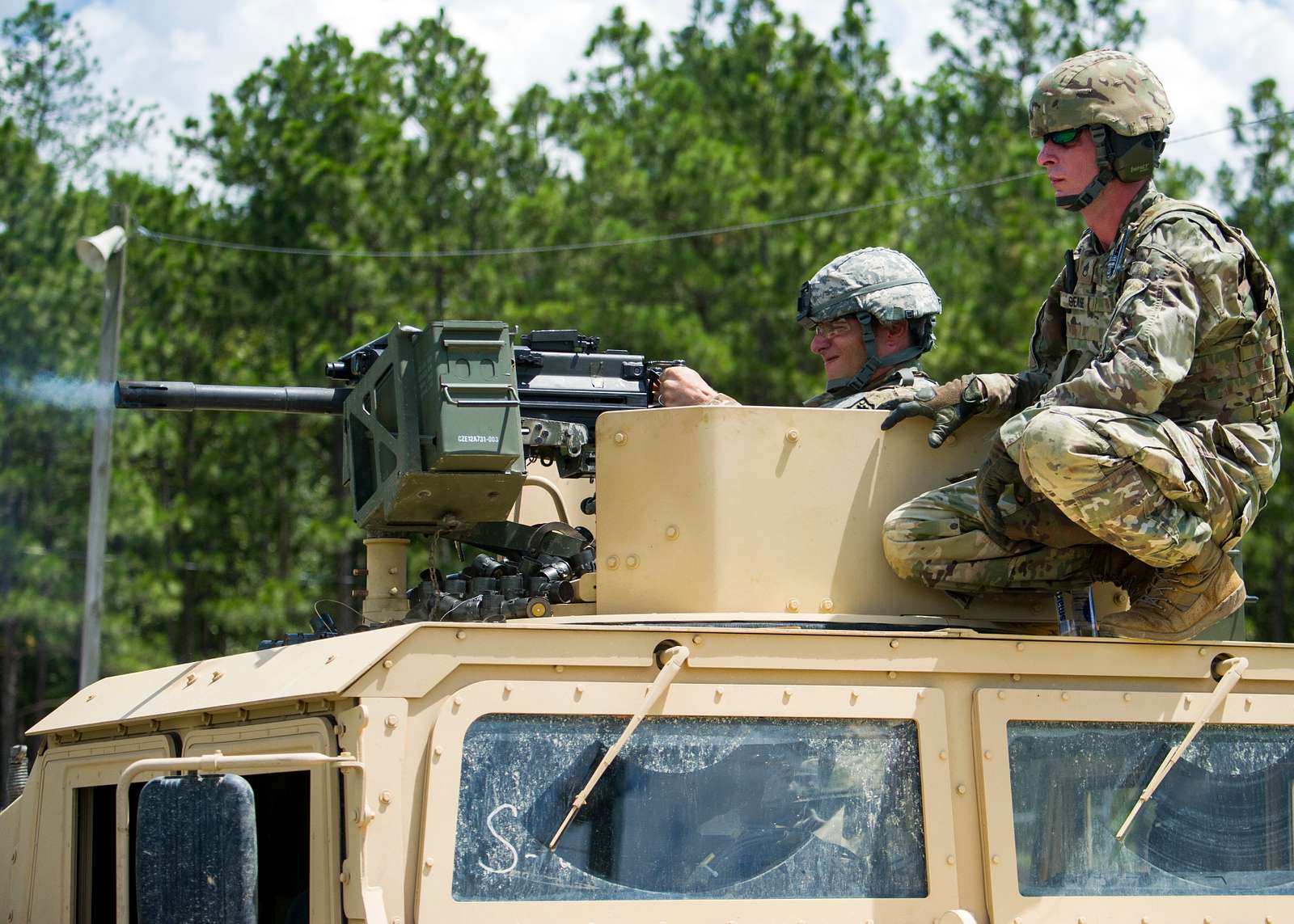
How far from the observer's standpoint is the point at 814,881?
11.8ft

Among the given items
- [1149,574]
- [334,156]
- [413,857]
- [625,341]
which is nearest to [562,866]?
[413,857]

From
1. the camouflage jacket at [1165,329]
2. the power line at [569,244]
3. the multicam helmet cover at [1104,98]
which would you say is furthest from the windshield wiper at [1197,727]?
the power line at [569,244]

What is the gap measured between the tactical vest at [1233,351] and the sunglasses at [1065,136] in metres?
0.27

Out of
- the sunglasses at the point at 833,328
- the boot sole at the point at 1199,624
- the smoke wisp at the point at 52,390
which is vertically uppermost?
the smoke wisp at the point at 52,390

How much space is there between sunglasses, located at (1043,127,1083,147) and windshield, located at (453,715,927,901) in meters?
1.59

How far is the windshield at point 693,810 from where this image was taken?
3426mm

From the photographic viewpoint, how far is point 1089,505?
3.92 metres

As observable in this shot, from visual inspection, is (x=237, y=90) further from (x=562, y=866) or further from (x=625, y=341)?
(x=562, y=866)

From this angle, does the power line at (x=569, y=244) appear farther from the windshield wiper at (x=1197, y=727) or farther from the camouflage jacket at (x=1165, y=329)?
the windshield wiper at (x=1197, y=727)

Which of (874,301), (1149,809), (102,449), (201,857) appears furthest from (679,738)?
(102,449)

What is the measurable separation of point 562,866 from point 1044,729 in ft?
3.74

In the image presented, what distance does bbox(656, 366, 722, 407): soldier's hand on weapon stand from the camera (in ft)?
17.1

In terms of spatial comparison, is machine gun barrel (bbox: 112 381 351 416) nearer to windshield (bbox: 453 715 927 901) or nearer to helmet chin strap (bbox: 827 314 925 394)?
helmet chin strap (bbox: 827 314 925 394)

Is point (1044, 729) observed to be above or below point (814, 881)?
above
